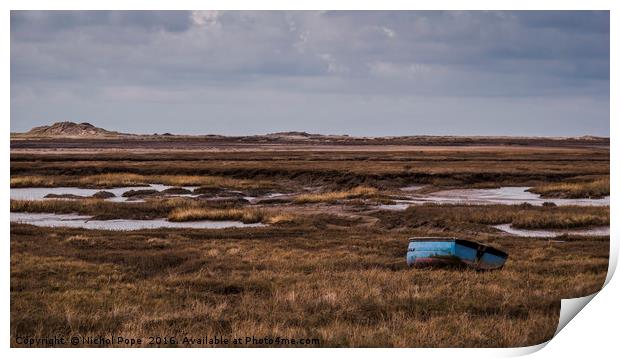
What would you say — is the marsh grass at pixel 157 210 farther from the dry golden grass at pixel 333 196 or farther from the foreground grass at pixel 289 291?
the foreground grass at pixel 289 291

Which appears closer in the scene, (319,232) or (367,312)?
(367,312)

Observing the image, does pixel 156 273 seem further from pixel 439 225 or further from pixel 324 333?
pixel 439 225

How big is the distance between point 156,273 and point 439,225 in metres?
12.8

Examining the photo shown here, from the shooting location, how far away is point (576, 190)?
33.4 meters

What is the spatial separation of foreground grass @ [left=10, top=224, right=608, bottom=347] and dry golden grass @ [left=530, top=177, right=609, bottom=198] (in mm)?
13513

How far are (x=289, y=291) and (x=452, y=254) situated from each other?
14.2 feet

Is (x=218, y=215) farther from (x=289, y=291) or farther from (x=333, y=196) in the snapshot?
(x=289, y=291)

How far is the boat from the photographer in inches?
583

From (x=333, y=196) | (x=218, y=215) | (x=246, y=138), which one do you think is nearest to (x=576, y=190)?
(x=333, y=196)

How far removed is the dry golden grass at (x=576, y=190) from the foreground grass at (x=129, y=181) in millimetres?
16448

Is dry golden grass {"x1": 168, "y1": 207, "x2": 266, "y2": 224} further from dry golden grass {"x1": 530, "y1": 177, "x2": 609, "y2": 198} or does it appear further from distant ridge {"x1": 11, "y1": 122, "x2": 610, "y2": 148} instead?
dry golden grass {"x1": 530, "y1": 177, "x2": 609, "y2": 198}

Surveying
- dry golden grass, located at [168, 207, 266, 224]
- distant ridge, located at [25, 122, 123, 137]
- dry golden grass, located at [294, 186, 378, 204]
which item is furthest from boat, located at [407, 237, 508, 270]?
dry golden grass, located at [294, 186, 378, 204]

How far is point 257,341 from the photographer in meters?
9.88
